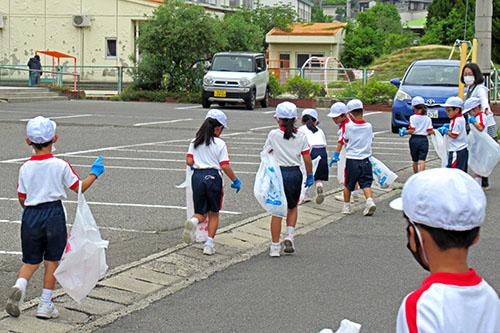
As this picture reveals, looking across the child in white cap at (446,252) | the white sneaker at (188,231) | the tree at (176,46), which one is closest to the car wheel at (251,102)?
the tree at (176,46)

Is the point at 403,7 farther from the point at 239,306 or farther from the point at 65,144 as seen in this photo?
the point at 239,306

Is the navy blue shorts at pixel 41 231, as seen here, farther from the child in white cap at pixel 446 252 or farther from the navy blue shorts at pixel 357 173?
the navy blue shorts at pixel 357 173

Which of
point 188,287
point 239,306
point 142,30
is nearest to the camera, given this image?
point 239,306

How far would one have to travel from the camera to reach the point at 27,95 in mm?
30828

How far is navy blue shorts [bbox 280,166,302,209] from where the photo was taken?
24.6ft

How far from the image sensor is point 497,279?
6398 mm

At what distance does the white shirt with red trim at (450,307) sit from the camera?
7.24 feet

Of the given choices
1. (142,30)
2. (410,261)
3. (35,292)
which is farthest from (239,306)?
(142,30)

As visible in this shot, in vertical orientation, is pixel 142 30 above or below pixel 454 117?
above

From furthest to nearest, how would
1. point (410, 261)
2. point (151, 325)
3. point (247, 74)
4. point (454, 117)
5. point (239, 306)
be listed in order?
point (247, 74), point (454, 117), point (410, 261), point (239, 306), point (151, 325)

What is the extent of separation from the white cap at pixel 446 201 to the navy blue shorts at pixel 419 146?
9350mm

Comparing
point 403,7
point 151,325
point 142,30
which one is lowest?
point 151,325

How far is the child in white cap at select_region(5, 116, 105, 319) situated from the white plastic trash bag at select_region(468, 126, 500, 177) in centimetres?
678

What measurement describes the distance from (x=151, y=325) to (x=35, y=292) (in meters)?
1.27
